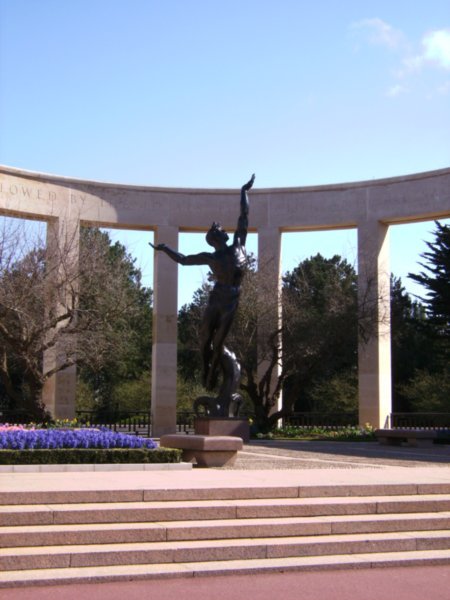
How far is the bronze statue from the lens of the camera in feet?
55.0

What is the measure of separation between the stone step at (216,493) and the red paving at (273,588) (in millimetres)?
1677

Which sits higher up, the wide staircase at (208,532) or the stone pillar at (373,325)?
the stone pillar at (373,325)

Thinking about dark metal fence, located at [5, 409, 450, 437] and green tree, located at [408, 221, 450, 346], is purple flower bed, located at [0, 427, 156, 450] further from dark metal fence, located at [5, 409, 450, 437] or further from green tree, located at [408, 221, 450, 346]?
green tree, located at [408, 221, 450, 346]

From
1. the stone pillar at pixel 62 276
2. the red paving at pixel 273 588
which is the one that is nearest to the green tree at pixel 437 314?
the stone pillar at pixel 62 276

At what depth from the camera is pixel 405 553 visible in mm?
8352

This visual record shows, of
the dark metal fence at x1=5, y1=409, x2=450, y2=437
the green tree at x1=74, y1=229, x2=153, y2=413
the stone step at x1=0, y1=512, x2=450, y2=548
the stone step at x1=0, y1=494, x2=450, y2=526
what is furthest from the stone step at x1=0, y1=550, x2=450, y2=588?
the green tree at x1=74, y1=229, x2=153, y2=413

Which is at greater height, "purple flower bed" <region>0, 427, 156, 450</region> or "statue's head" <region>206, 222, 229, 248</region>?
"statue's head" <region>206, 222, 229, 248</region>

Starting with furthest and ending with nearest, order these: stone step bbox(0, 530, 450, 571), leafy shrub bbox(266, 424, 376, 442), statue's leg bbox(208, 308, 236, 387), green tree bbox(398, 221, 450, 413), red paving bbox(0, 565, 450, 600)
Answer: green tree bbox(398, 221, 450, 413) → leafy shrub bbox(266, 424, 376, 442) → statue's leg bbox(208, 308, 236, 387) → stone step bbox(0, 530, 450, 571) → red paving bbox(0, 565, 450, 600)

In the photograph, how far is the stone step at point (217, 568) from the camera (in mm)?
6938

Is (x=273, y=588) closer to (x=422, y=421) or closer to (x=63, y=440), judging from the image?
(x=63, y=440)

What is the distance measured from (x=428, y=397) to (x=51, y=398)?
18.8m

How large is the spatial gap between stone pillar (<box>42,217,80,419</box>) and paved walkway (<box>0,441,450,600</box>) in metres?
10.5

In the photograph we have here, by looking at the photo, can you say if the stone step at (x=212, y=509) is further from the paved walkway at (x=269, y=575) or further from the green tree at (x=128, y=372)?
the green tree at (x=128, y=372)

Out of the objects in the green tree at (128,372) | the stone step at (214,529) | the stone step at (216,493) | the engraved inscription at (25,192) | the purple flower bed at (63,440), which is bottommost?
the stone step at (214,529)
